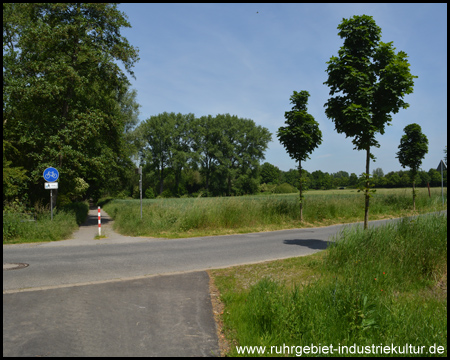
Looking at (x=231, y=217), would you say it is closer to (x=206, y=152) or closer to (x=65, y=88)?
(x=65, y=88)

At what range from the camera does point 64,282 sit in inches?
250

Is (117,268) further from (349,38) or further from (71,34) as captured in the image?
(71,34)

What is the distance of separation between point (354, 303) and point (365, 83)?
6.86m

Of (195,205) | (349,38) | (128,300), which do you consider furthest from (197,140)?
(128,300)

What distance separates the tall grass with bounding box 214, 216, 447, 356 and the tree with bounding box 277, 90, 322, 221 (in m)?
10.2

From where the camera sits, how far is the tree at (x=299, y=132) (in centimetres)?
1647

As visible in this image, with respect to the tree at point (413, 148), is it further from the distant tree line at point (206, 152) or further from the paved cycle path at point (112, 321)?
the distant tree line at point (206, 152)

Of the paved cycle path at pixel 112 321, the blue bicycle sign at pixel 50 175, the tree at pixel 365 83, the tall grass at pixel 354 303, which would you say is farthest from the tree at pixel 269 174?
the paved cycle path at pixel 112 321

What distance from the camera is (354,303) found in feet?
14.3

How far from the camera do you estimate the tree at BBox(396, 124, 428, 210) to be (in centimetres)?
2530

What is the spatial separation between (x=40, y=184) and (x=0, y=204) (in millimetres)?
6678

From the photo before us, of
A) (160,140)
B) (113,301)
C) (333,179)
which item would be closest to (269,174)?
(333,179)

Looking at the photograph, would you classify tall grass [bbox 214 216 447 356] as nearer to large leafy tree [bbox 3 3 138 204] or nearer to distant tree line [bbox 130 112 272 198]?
large leafy tree [bbox 3 3 138 204]

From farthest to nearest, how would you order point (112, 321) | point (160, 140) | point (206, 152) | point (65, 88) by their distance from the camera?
point (206, 152) → point (160, 140) → point (65, 88) → point (112, 321)
